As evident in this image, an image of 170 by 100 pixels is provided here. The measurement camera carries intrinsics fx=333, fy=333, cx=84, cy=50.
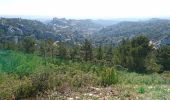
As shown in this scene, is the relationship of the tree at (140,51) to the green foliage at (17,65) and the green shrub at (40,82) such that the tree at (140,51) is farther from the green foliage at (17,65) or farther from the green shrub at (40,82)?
the green shrub at (40,82)

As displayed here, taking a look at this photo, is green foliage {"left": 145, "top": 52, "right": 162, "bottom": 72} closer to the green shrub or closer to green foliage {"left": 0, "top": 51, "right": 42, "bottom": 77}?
green foliage {"left": 0, "top": 51, "right": 42, "bottom": 77}

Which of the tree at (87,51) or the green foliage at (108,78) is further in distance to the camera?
the tree at (87,51)

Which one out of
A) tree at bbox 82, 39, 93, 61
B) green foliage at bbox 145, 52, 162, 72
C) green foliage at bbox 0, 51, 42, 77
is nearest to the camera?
green foliage at bbox 0, 51, 42, 77

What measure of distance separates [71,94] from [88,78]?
4.77 feet

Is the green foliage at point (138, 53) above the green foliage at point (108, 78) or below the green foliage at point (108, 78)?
below

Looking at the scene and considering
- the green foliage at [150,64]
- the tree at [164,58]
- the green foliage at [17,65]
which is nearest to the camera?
the green foliage at [17,65]

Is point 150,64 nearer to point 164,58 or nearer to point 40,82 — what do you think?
point 164,58

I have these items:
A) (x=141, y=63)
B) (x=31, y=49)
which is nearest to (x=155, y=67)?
(x=141, y=63)

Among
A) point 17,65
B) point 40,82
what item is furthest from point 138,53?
point 40,82

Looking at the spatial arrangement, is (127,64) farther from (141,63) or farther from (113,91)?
(113,91)

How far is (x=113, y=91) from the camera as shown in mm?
8859

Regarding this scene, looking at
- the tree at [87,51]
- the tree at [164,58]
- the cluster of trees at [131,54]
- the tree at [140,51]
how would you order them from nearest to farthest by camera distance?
the tree at [140,51] < the cluster of trees at [131,54] < the tree at [164,58] < the tree at [87,51]

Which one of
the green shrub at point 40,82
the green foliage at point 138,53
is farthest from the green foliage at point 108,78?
the green foliage at point 138,53

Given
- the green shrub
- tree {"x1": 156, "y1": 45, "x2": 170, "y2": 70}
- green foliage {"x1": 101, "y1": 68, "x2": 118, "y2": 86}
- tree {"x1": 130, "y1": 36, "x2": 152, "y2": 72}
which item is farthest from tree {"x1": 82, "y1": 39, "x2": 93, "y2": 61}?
the green shrub
